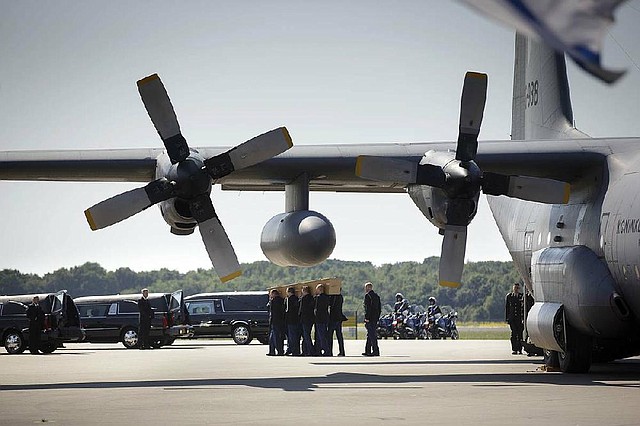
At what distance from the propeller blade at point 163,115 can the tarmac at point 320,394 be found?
3.77m

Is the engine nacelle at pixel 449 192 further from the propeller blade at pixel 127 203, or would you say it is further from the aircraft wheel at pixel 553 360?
the propeller blade at pixel 127 203

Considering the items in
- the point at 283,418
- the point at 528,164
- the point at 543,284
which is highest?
the point at 528,164

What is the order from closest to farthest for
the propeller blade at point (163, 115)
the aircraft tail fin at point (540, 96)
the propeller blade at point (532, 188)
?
1. the propeller blade at point (163, 115)
2. the propeller blade at point (532, 188)
3. the aircraft tail fin at point (540, 96)

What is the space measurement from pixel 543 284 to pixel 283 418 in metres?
9.07

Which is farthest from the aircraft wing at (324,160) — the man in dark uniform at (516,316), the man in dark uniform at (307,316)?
the man in dark uniform at (516,316)

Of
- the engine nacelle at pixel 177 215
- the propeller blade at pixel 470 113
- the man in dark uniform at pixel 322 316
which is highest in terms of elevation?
the propeller blade at pixel 470 113

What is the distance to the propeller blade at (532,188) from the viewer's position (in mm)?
16672

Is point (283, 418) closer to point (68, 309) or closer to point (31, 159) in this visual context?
point (31, 159)

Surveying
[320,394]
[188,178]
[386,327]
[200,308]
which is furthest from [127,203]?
[386,327]

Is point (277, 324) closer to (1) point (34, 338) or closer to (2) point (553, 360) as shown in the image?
(1) point (34, 338)

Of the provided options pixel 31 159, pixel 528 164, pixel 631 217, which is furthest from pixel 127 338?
pixel 631 217

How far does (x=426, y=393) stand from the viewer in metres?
13.0

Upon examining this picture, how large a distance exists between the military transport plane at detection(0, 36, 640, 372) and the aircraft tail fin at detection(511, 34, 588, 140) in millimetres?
2043

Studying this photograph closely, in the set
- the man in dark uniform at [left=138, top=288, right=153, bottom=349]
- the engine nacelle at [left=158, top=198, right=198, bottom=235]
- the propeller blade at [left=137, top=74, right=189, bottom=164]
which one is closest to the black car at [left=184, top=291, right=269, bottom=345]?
the man in dark uniform at [left=138, top=288, right=153, bottom=349]
